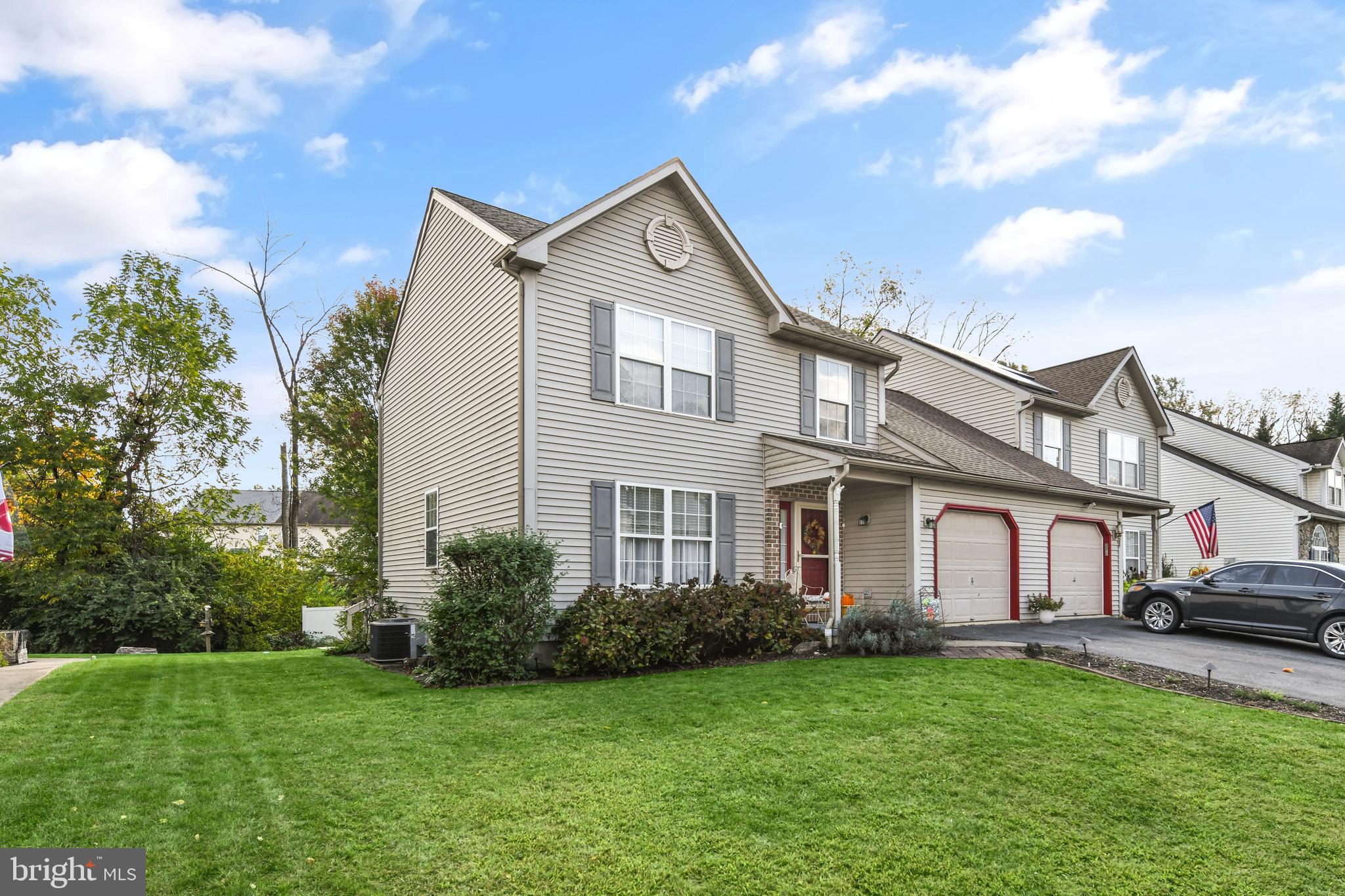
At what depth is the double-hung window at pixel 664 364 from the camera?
1197 cm

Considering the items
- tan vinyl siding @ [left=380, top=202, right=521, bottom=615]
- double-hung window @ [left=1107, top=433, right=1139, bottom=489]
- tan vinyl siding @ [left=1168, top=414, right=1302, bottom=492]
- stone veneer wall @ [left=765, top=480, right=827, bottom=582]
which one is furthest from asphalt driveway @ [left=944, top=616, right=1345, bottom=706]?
tan vinyl siding @ [left=1168, top=414, right=1302, bottom=492]

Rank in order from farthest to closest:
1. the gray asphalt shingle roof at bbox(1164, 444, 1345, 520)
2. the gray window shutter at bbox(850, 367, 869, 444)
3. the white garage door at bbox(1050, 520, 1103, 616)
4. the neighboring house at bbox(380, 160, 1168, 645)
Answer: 1. the gray asphalt shingle roof at bbox(1164, 444, 1345, 520)
2. the white garage door at bbox(1050, 520, 1103, 616)
3. the gray window shutter at bbox(850, 367, 869, 444)
4. the neighboring house at bbox(380, 160, 1168, 645)

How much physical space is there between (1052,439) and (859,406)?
352 inches

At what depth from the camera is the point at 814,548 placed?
14.5 m

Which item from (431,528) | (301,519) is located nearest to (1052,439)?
(431,528)

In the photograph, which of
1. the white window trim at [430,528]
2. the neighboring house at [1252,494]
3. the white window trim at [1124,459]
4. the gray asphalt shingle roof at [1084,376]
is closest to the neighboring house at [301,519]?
the white window trim at [430,528]

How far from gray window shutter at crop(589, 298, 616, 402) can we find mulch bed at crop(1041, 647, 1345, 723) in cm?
735

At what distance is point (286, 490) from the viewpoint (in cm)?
2969

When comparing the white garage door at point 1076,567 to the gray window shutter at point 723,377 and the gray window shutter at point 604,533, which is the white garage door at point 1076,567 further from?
the gray window shutter at point 604,533

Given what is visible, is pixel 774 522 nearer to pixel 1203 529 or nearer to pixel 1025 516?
pixel 1025 516

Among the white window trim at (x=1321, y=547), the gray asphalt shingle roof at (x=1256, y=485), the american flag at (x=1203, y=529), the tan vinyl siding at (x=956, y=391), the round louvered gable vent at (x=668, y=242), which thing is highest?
the round louvered gable vent at (x=668, y=242)

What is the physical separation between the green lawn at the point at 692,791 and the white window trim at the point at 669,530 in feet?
10.6

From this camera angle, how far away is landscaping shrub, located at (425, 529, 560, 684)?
953 centimetres

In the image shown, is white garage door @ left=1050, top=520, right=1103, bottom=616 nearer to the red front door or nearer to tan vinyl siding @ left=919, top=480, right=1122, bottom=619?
tan vinyl siding @ left=919, top=480, right=1122, bottom=619
